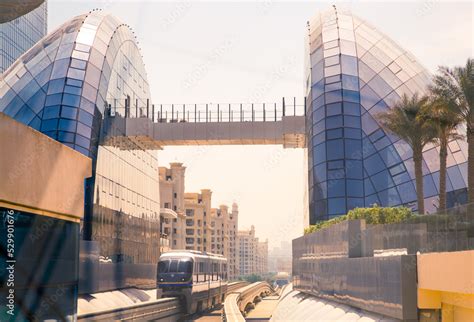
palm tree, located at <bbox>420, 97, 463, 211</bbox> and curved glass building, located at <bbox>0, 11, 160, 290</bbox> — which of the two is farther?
curved glass building, located at <bbox>0, 11, 160, 290</bbox>

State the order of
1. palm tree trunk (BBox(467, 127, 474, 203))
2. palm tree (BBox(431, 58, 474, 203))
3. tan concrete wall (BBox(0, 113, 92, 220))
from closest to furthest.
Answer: tan concrete wall (BBox(0, 113, 92, 220)) < palm tree (BBox(431, 58, 474, 203)) < palm tree trunk (BBox(467, 127, 474, 203))

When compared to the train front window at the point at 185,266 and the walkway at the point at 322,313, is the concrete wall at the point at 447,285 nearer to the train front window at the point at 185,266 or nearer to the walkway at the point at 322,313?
the walkway at the point at 322,313

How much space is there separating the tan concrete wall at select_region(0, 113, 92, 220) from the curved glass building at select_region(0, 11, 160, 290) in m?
41.0

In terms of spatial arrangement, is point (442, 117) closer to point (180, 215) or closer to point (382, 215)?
point (382, 215)

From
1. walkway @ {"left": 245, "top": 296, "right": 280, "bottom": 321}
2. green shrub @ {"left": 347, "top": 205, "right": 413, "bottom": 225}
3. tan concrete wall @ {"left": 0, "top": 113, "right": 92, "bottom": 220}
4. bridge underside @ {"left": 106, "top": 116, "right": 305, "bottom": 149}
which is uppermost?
bridge underside @ {"left": 106, "top": 116, "right": 305, "bottom": 149}

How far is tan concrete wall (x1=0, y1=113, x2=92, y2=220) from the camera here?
9875 millimetres

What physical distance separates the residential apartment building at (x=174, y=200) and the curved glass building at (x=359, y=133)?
315 feet

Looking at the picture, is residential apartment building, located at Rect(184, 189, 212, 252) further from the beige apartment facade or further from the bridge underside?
the bridge underside

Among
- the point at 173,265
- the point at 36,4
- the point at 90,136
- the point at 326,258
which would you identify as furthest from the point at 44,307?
the point at 90,136

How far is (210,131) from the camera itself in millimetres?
61375

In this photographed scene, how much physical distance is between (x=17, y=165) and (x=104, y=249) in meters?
48.7

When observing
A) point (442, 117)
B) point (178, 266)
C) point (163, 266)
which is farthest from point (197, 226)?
point (442, 117)

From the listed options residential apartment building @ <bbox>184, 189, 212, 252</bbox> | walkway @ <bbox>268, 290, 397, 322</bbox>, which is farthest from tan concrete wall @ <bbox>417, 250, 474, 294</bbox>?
residential apartment building @ <bbox>184, 189, 212, 252</bbox>

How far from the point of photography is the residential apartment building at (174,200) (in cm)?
15775
